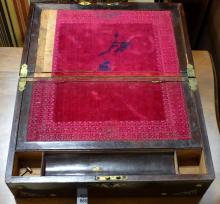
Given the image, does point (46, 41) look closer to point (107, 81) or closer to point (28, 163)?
point (107, 81)

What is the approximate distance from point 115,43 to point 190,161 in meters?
0.54

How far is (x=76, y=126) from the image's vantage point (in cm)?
126

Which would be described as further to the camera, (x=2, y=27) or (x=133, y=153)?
(x=2, y=27)

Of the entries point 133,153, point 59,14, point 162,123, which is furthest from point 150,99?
point 59,14

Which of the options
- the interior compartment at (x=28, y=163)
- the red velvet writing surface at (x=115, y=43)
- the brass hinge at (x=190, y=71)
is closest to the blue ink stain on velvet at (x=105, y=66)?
the red velvet writing surface at (x=115, y=43)

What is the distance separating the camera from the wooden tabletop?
1232mm

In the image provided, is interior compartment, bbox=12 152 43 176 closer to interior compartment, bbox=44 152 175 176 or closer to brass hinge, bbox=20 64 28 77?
interior compartment, bbox=44 152 175 176

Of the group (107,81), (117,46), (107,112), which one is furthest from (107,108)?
(117,46)

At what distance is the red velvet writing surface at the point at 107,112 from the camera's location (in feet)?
4.08

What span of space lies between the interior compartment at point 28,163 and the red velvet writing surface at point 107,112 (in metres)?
0.05

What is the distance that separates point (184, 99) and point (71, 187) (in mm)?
491

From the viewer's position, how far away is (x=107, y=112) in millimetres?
1297

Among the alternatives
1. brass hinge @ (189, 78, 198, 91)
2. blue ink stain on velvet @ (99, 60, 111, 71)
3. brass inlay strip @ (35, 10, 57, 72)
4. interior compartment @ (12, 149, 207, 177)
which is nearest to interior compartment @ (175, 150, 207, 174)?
interior compartment @ (12, 149, 207, 177)

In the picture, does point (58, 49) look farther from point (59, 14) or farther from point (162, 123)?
point (162, 123)
